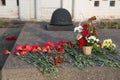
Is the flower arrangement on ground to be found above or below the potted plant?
below

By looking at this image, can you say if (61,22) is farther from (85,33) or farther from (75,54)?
(85,33)

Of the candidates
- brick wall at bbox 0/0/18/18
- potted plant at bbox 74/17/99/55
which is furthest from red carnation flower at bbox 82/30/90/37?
brick wall at bbox 0/0/18/18

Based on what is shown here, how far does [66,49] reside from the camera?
14.6ft

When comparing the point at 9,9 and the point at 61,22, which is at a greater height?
the point at 9,9

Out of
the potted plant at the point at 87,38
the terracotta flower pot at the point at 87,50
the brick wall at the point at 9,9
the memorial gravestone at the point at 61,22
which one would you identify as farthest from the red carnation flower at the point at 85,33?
the brick wall at the point at 9,9

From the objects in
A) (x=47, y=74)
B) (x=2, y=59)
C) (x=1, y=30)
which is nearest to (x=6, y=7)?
(x=1, y=30)

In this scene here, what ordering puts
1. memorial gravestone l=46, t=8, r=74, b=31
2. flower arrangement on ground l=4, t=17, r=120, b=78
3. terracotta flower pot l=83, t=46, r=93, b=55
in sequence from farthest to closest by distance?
memorial gravestone l=46, t=8, r=74, b=31 < terracotta flower pot l=83, t=46, r=93, b=55 < flower arrangement on ground l=4, t=17, r=120, b=78

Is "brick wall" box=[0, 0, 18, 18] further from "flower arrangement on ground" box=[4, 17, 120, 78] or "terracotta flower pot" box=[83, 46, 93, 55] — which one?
"terracotta flower pot" box=[83, 46, 93, 55]

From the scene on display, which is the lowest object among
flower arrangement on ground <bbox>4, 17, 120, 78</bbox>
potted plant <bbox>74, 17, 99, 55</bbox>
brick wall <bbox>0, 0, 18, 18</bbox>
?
flower arrangement on ground <bbox>4, 17, 120, 78</bbox>

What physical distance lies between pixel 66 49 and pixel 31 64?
30.8 inches

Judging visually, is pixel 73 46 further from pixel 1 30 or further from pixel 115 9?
pixel 115 9

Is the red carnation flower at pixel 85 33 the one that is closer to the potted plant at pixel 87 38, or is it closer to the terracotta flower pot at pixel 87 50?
the potted plant at pixel 87 38

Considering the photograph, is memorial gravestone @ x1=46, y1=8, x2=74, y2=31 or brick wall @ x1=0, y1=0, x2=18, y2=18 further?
brick wall @ x1=0, y1=0, x2=18, y2=18

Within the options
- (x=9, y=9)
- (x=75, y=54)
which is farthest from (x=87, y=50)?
(x=9, y=9)
